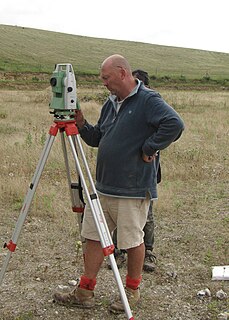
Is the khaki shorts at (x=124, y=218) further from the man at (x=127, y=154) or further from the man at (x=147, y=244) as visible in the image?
the man at (x=147, y=244)

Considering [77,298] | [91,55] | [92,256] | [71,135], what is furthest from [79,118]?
[91,55]

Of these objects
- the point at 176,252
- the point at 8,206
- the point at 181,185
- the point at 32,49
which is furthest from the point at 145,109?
the point at 32,49

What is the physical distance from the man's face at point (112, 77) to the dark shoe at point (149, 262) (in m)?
1.92

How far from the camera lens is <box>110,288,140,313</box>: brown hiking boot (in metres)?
3.65

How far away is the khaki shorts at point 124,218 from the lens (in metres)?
3.46

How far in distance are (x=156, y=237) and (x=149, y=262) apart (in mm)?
817

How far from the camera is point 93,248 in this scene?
359 centimetres

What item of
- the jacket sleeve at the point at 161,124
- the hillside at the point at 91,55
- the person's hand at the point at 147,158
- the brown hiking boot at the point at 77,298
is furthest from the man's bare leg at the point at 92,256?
the hillside at the point at 91,55

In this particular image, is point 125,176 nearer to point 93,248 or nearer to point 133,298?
point 93,248

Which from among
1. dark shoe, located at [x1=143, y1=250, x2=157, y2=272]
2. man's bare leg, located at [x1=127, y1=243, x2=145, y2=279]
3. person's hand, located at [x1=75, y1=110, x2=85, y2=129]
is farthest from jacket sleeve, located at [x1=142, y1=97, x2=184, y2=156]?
dark shoe, located at [x1=143, y1=250, x2=157, y2=272]

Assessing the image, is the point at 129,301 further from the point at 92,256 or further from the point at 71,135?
the point at 71,135

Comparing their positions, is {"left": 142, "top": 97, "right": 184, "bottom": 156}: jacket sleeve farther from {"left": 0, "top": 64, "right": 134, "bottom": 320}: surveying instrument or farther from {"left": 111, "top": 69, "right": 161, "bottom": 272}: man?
{"left": 111, "top": 69, "right": 161, "bottom": 272}: man

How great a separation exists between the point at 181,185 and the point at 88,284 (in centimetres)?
393

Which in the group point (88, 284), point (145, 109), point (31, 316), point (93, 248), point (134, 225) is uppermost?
point (145, 109)
